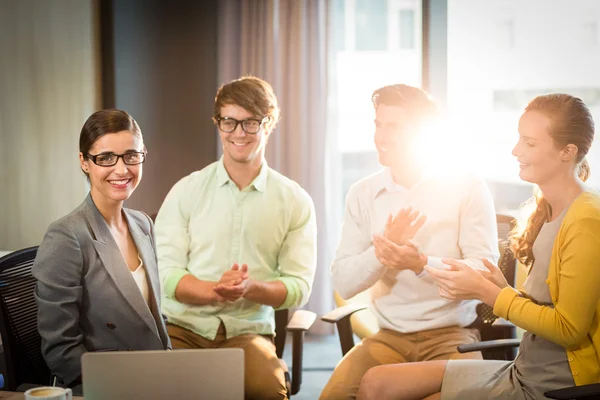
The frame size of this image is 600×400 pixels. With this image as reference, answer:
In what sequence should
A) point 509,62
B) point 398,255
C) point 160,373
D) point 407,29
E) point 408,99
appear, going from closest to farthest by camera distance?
point 160,373, point 398,255, point 408,99, point 509,62, point 407,29

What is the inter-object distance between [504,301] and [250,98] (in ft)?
4.31

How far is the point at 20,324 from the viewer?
2.02 metres

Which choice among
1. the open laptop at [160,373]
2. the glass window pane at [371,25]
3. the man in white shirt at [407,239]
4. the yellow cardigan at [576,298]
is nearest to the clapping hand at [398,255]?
the man in white shirt at [407,239]

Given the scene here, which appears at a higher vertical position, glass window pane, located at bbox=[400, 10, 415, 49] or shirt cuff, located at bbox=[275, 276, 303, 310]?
glass window pane, located at bbox=[400, 10, 415, 49]

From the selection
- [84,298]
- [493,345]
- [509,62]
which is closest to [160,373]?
[84,298]

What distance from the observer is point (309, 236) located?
2.76 metres

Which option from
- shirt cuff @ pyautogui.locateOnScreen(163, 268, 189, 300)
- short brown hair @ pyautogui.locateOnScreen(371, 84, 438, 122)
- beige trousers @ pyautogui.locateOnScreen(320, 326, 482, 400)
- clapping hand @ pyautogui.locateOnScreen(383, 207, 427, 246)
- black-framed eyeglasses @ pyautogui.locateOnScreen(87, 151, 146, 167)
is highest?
short brown hair @ pyautogui.locateOnScreen(371, 84, 438, 122)

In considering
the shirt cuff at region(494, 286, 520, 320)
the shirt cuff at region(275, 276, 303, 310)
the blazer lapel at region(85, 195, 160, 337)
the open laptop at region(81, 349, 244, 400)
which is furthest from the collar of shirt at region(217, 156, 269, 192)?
the open laptop at region(81, 349, 244, 400)

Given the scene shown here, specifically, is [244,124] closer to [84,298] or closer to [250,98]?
[250,98]

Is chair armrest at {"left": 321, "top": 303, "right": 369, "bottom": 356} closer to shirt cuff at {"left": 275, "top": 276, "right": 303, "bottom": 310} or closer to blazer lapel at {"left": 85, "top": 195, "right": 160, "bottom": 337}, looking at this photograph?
shirt cuff at {"left": 275, "top": 276, "right": 303, "bottom": 310}

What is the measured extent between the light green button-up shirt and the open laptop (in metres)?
1.24

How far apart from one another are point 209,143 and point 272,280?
2.36 metres

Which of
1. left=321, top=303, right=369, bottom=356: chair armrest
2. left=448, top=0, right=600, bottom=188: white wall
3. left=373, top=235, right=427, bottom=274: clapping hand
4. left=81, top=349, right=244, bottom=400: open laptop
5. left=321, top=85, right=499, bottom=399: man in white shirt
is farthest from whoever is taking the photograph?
left=448, top=0, right=600, bottom=188: white wall

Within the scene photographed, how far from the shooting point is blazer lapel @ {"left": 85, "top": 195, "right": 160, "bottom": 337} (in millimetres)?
1985
